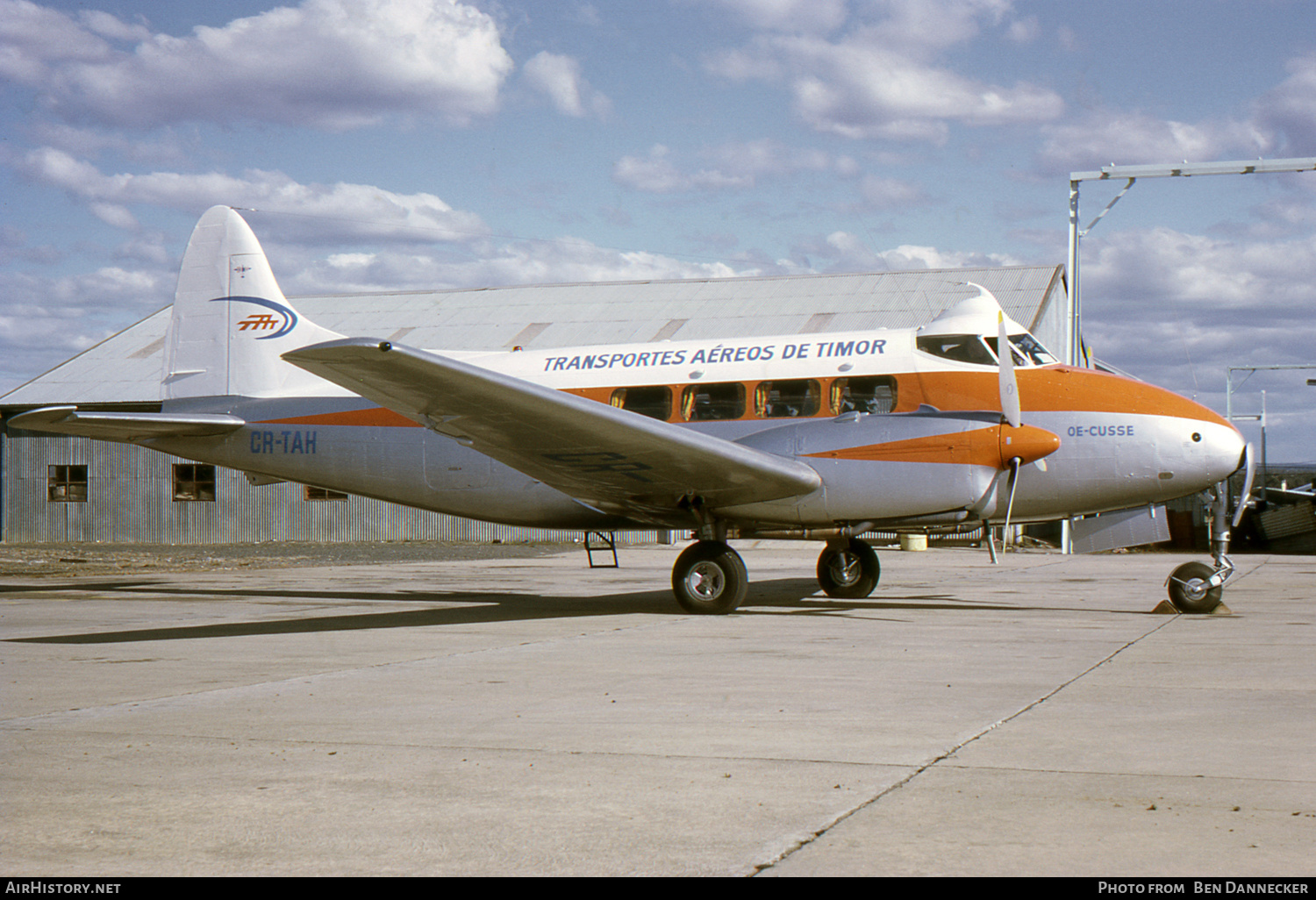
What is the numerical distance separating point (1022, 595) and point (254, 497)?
96.3ft

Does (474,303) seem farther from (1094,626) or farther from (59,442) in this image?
(1094,626)

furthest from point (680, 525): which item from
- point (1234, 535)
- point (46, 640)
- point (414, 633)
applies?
point (1234, 535)

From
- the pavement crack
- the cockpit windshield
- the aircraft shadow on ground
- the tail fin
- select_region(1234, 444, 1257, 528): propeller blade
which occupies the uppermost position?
the tail fin

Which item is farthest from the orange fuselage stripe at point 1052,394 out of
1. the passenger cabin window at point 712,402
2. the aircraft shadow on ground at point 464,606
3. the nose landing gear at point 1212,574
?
the aircraft shadow on ground at point 464,606

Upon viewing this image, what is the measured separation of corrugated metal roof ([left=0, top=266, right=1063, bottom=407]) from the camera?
39.6 meters

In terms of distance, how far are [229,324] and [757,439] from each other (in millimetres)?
8058

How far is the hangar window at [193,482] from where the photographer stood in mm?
39281

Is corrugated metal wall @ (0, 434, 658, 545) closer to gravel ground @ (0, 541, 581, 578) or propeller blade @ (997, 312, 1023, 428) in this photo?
gravel ground @ (0, 541, 581, 578)

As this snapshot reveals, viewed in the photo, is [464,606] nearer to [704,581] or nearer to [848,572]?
[704,581]

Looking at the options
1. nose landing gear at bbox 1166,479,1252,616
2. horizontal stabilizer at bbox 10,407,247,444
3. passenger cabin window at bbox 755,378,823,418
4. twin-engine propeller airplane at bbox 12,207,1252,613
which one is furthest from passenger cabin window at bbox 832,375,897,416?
horizontal stabilizer at bbox 10,407,247,444

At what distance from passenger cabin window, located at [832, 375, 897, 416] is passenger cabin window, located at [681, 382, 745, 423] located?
1.19 m

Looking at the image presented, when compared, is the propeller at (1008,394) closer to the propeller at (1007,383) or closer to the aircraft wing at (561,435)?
the propeller at (1007,383)

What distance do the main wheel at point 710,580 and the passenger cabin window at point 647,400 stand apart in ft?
6.80

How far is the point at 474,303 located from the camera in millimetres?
44875
